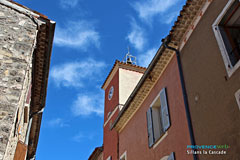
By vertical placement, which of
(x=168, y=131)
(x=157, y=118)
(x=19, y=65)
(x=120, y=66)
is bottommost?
(x=168, y=131)

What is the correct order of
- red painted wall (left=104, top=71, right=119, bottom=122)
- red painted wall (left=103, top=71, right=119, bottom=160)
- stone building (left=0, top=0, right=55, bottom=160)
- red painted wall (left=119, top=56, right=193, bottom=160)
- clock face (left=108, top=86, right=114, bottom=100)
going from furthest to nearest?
clock face (left=108, top=86, right=114, bottom=100) < red painted wall (left=104, top=71, right=119, bottom=122) < red painted wall (left=103, top=71, right=119, bottom=160) < red painted wall (left=119, top=56, right=193, bottom=160) < stone building (left=0, top=0, right=55, bottom=160)

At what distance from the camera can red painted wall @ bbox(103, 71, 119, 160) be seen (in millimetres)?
12900

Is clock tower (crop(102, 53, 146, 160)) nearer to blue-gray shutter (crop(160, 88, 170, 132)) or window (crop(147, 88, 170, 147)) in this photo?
window (crop(147, 88, 170, 147))

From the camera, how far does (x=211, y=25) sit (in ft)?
20.8

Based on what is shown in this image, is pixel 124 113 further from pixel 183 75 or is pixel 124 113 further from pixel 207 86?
pixel 207 86

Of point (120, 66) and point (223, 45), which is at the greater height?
point (120, 66)

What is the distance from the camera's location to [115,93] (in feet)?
50.5

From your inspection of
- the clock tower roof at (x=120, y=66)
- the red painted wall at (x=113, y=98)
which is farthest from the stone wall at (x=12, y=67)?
the clock tower roof at (x=120, y=66)

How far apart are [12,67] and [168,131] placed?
4.76 m

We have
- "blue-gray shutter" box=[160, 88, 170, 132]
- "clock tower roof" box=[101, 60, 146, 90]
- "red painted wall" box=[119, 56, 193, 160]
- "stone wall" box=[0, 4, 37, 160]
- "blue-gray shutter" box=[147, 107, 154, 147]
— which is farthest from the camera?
"clock tower roof" box=[101, 60, 146, 90]

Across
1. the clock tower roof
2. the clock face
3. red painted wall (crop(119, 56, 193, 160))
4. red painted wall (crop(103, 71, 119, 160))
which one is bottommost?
red painted wall (crop(119, 56, 193, 160))

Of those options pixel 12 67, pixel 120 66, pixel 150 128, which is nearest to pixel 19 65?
pixel 12 67

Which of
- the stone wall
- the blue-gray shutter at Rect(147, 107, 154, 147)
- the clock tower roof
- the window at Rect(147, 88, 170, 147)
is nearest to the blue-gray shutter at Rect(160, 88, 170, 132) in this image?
the window at Rect(147, 88, 170, 147)

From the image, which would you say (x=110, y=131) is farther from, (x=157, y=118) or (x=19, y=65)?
(x=19, y=65)
